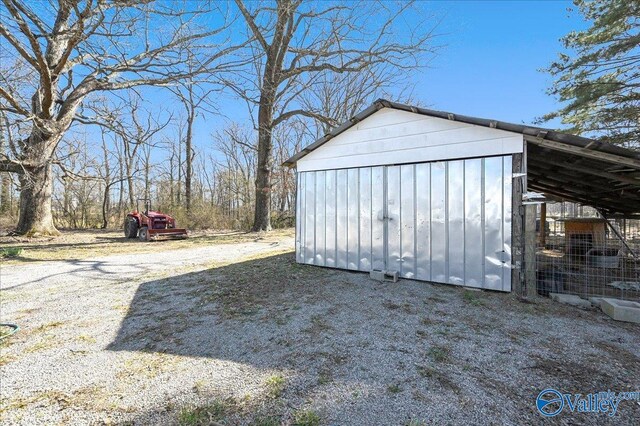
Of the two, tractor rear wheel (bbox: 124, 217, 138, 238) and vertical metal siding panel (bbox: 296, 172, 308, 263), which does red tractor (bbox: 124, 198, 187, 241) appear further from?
vertical metal siding panel (bbox: 296, 172, 308, 263)

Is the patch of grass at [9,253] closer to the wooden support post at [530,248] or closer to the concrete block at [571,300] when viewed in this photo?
the wooden support post at [530,248]

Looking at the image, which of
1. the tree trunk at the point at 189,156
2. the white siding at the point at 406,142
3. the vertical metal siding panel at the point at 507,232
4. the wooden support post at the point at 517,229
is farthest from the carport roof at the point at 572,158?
the tree trunk at the point at 189,156

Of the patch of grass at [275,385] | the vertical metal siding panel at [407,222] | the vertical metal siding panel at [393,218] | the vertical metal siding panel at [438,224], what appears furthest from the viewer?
the vertical metal siding panel at [393,218]

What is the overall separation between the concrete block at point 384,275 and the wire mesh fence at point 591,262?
2.03m

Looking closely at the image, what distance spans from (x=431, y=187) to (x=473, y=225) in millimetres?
879

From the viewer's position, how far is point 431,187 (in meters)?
4.94

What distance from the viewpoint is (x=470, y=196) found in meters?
4.59

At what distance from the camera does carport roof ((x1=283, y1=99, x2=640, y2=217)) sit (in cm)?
377

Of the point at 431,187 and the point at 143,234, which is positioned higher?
the point at 431,187

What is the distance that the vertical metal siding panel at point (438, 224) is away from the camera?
4.80 m

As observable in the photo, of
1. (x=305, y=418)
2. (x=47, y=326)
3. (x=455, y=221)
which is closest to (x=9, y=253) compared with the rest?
(x=47, y=326)

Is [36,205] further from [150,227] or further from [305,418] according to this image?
[305,418]

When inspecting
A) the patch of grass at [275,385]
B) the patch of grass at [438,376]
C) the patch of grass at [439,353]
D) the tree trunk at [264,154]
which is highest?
the tree trunk at [264,154]

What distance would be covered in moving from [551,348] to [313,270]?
4.05 m
